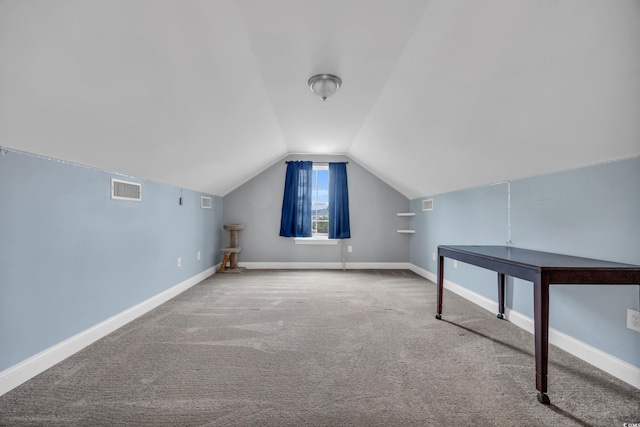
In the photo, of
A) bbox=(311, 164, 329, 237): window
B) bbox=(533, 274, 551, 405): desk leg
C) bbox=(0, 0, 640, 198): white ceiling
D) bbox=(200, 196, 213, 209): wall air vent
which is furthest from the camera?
bbox=(311, 164, 329, 237): window

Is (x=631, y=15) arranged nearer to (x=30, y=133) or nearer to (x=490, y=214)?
(x=490, y=214)

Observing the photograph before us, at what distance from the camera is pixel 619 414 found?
1.39 metres

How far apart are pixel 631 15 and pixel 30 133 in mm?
2971

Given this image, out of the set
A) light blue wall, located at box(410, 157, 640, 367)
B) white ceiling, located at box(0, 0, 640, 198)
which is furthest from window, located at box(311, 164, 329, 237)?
light blue wall, located at box(410, 157, 640, 367)

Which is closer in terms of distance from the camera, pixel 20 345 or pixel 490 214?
pixel 20 345

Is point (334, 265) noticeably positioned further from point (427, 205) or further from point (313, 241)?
point (427, 205)

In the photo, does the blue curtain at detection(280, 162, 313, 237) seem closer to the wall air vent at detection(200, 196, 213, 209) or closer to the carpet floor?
the wall air vent at detection(200, 196, 213, 209)

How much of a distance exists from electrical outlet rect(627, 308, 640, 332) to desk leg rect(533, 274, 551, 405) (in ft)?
2.05

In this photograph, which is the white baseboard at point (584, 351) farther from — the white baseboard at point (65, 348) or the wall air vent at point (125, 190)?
the wall air vent at point (125, 190)

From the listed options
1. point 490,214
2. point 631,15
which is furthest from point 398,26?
point 490,214

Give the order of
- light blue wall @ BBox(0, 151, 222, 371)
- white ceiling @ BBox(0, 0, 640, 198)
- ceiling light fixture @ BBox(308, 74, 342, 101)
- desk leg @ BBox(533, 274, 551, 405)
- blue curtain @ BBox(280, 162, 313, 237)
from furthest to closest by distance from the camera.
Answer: blue curtain @ BBox(280, 162, 313, 237), ceiling light fixture @ BBox(308, 74, 342, 101), light blue wall @ BBox(0, 151, 222, 371), desk leg @ BBox(533, 274, 551, 405), white ceiling @ BBox(0, 0, 640, 198)

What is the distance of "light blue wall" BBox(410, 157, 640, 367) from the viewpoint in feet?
5.60

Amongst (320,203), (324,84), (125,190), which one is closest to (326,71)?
(324,84)

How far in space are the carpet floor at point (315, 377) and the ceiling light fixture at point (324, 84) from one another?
215 cm
